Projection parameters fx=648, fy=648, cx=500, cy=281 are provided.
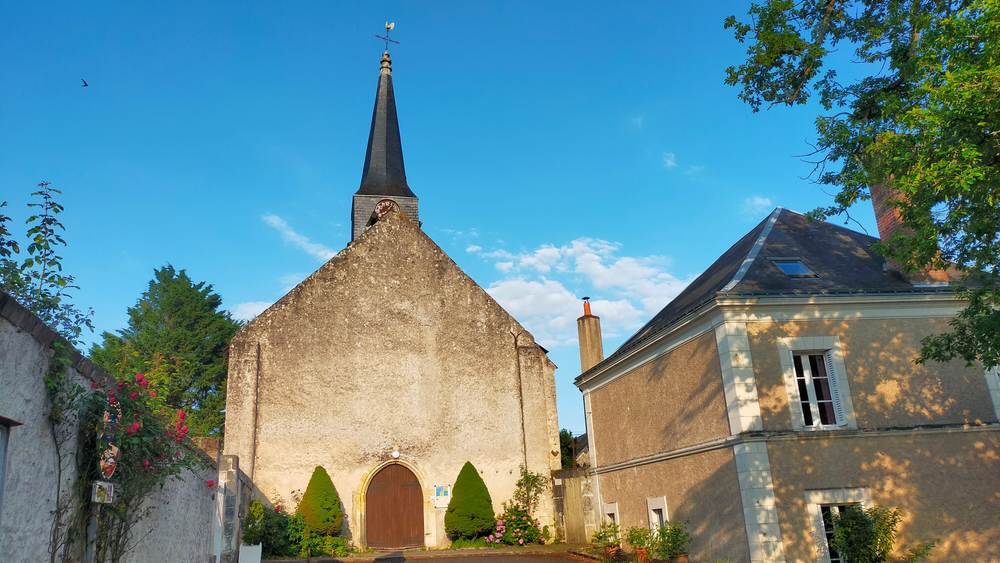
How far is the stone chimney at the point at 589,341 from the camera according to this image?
15.4m

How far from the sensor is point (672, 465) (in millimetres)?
10633

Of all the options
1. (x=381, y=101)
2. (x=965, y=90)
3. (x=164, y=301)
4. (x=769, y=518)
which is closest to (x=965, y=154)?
(x=965, y=90)

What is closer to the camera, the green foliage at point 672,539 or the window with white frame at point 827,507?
the window with white frame at point 827,507

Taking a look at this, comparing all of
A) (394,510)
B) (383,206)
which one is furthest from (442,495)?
(383,206)

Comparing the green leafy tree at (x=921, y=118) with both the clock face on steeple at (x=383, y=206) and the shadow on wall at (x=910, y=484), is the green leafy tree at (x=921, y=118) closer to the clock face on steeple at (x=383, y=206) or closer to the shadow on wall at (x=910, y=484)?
the shadow on wall at (x=910, y=484)

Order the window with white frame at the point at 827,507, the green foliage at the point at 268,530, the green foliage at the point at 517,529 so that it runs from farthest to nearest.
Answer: the green foliage at the point at 517,529, the green foliage at the point at 268,530, the window with white frame at the point at 827,507

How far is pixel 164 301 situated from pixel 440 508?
839 inches

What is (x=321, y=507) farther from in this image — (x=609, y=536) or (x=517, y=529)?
(x=609, y=536)

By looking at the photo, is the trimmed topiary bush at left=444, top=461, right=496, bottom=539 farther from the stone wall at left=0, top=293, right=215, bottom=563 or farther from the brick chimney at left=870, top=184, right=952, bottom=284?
the stone wall at left=0, top=293, right=215, bottom=563

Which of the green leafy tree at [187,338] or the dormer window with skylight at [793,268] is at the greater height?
the green leafy tree at [187,338]

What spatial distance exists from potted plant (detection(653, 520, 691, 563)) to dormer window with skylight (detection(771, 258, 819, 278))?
168 inches

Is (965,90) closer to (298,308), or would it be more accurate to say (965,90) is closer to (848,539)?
(848,539)

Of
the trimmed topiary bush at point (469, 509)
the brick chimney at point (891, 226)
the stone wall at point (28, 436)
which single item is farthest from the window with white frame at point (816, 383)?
the stone wall at point (28, 436)

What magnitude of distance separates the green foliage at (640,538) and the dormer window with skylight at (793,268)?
4.90 meters
